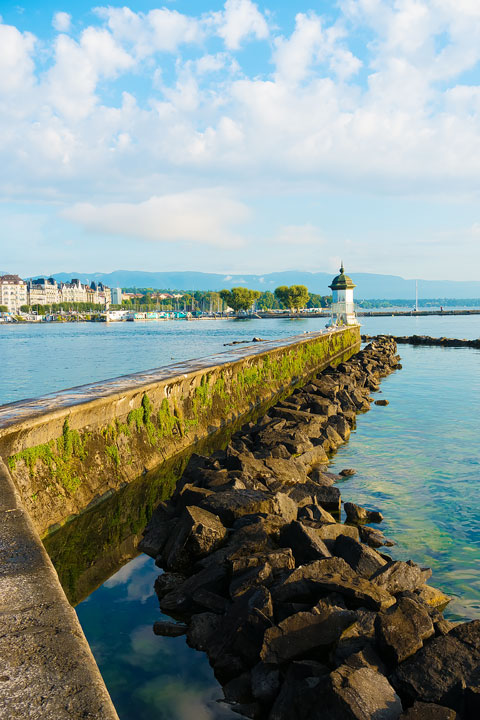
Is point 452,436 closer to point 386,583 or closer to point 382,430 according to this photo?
point 382,430

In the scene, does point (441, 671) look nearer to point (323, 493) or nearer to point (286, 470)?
point (323, 493)

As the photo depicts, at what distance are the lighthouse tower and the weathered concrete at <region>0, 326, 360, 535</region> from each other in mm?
37728

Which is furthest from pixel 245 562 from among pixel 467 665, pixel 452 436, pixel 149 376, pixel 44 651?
pixel 452 436

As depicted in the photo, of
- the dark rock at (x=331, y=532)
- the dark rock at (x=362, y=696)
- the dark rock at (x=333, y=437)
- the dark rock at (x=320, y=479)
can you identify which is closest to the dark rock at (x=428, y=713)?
the dark rock at (x=362, y=696)

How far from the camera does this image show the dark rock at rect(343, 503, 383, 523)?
695cm

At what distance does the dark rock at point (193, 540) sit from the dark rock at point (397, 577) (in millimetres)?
1506

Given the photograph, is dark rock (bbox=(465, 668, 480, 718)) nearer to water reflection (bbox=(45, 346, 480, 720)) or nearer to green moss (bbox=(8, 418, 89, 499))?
water reflection (bbox=(45, 346, 480, 720))

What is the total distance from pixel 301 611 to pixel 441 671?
3.18ft

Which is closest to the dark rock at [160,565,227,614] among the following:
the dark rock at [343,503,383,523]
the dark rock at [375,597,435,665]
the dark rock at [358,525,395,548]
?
the dark rock at [375,597,435,665]

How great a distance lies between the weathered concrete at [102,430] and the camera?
232 inches

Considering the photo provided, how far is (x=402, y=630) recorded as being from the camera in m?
3.51

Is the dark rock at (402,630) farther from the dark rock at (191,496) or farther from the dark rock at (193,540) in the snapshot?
the dark rock at (191,496)

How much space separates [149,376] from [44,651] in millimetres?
7956

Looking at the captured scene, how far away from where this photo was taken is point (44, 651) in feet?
7.43
